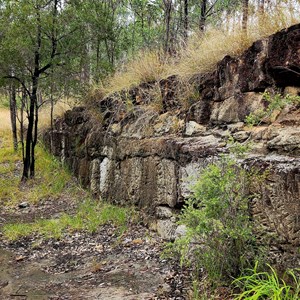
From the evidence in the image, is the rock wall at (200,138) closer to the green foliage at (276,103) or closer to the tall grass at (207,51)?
the green foliage at (276,103)

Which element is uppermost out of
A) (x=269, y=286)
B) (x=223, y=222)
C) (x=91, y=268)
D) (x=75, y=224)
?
(x=223, y=222)

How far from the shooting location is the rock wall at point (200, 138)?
125 inches

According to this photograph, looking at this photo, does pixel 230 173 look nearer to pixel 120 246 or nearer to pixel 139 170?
pixel 120 246

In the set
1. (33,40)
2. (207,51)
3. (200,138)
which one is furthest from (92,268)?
(33,40)

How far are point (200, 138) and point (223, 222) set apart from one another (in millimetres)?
1963

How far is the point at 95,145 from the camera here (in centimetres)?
810

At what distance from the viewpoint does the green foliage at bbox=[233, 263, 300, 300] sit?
253cm

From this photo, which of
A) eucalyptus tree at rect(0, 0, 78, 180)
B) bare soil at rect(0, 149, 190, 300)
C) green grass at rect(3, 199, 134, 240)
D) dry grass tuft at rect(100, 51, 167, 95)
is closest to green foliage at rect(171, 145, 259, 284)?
bare soil at rect(0, 149, 190, 300)

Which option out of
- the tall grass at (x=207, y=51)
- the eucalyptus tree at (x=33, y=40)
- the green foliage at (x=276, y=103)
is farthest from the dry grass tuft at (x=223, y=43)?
the eucalyptus tree at (x=33, y=40)

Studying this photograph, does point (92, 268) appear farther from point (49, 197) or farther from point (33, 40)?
point (33, 40)

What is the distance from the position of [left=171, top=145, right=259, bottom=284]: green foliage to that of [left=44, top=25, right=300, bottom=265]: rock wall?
0.19 m

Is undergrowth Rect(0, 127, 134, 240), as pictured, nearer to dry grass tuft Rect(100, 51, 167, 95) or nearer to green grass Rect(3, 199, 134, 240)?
green grass Rect(3, 199, 134, 240)

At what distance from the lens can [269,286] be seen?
256 cm

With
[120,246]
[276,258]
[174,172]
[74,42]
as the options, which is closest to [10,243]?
[120,246]
